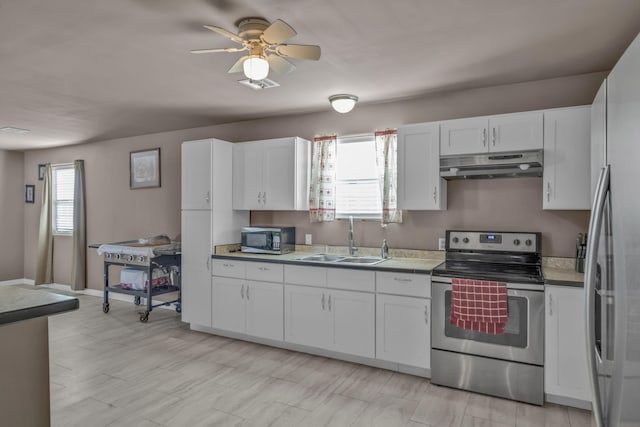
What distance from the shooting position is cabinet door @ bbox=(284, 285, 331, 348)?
12.2ft

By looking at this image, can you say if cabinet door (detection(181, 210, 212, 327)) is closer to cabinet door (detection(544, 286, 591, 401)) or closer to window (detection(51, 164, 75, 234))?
cabinet door (detection(544, 286, 591, 401))

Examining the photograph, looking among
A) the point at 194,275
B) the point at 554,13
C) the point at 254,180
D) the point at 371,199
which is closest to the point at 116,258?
the point at 194,275

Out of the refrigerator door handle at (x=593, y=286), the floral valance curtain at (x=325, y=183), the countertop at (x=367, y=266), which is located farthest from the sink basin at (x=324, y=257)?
the refrigerator door handle at (x=593, y=286)

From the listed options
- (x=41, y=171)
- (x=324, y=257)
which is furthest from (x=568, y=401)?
(x=41, y=171)

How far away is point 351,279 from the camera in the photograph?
11.8 feet

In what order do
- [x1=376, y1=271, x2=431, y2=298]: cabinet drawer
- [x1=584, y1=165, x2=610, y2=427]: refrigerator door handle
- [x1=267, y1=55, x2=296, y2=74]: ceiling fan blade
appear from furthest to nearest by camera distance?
1. [x1=376, y1=271, x2=431, y2=298]: cabinet drawer
2. [x1=267, y1=55, x2=296, y2=74]: ceiling fan blade
3. [x1=584, y1=165, x2=610, y2=427]: refrigerator door handle

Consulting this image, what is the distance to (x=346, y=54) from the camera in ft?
9.70

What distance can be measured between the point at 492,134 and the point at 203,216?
118 inches

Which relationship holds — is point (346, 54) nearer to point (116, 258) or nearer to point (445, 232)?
point (445, 232)

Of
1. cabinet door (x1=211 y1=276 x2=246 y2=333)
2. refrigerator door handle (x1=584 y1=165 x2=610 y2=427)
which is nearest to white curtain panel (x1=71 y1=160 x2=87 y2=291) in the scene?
cabinet door (x1=211 y1=276 x2=246 y2=333)

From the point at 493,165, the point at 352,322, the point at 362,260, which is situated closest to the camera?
the point at 493,165

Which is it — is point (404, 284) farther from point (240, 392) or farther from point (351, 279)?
point (240, 392)

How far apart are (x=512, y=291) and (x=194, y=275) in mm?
3229

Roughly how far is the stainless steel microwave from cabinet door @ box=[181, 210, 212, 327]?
0.41 metres
